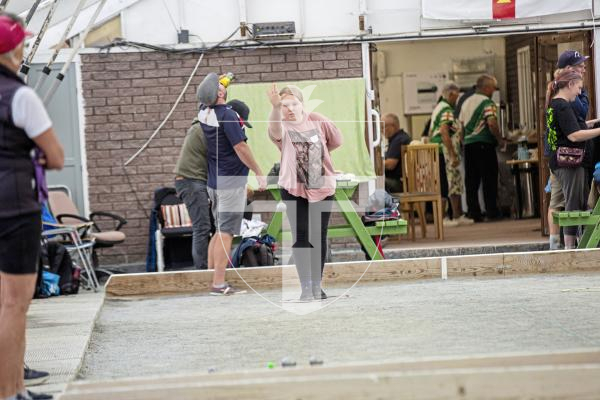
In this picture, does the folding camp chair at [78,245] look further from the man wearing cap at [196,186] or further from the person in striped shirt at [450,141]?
the person in striped shirt at [450,141]

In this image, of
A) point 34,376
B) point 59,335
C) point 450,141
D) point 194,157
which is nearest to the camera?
point 34,376

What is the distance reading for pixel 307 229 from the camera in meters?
9.32

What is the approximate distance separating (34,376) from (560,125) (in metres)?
6.22

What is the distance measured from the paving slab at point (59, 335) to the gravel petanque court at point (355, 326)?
0.11 metres

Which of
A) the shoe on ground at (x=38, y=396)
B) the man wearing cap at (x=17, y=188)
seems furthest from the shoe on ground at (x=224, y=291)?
the man wearing cap at (x=17, y=188)

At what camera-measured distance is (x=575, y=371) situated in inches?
195

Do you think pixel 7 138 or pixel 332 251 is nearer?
pixel 7 138

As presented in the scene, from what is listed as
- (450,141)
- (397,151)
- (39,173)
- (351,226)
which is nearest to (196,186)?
(351,226)

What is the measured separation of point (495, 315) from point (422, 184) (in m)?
6.43

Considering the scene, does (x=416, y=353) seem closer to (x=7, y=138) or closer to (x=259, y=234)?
(x=7, y=138)

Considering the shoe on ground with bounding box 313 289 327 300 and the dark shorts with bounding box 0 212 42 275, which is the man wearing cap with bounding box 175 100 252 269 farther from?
the dark shorts with bounding box 0 212 42 275

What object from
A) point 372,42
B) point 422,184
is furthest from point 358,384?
point 422,184

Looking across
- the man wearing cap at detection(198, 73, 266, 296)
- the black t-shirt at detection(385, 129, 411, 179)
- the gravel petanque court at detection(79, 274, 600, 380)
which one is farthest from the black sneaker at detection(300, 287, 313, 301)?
the black t-shirt at detection(385, 129, 411, 179)

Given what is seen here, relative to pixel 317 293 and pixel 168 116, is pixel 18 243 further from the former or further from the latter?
pixel 168 116
